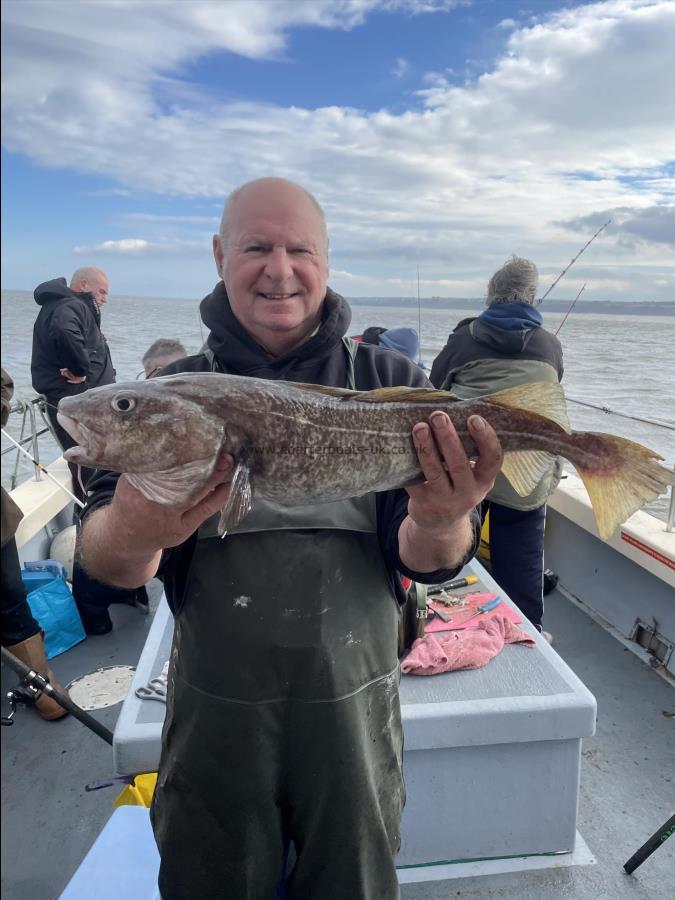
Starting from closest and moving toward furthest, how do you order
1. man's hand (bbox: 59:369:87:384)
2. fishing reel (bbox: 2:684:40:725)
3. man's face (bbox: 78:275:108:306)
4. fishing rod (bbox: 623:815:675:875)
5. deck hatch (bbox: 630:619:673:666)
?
fishing rod (bbox: 623:815:675:875) → fishing reel (bbox: 2:684:40:725) → deck hatch (bbox: 630:619:673:666) → man's hand (bbox: 59:369:87:384) → man's face (bbox: 78:275:108:306)

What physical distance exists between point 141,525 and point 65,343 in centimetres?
681

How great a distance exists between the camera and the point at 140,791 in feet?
10.1

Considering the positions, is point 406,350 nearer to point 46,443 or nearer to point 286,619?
point 286,619

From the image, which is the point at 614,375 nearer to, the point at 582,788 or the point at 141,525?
the point at 582,788

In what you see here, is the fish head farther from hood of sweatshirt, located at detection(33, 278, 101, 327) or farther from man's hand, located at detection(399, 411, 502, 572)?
hood of sweatshirt, located at detection(33, 278, 101, 327)

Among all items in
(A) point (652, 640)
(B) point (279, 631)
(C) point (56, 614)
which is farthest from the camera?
(C) point (56, 614)

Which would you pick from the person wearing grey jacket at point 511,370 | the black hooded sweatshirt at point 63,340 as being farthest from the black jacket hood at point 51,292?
the person wearing grey jacket at point 511,370

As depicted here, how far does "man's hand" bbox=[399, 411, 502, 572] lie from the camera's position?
2117mm

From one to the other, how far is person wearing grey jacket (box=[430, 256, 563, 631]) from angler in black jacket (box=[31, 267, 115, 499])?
16.6ft

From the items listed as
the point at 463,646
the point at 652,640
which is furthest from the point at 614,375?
the point at 463,646

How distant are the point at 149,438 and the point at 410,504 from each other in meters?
0.94

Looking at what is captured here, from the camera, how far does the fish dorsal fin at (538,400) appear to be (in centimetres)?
231

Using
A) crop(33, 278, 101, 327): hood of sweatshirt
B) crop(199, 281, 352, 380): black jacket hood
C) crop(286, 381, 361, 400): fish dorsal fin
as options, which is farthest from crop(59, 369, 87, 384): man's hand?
crop(286, 381, 361, 400): fish dorsal fin

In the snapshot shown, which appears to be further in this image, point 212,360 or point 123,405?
point 212,360
